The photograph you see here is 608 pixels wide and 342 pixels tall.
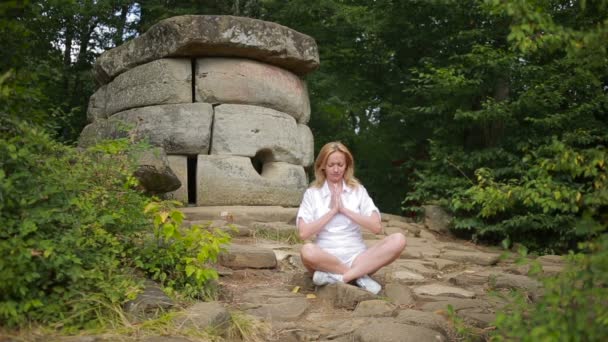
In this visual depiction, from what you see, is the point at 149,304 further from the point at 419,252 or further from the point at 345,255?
the point at 419,252

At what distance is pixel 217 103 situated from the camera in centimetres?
725

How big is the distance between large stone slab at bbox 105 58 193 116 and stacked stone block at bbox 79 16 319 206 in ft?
0.04

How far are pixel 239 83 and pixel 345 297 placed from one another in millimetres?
4247

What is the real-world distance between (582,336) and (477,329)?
4.35 ft

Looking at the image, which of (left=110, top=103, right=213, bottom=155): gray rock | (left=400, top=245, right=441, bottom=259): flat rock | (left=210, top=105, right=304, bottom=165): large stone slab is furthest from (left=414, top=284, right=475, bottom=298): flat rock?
(left=110, top=103, right=213, bottom=155): gray rock

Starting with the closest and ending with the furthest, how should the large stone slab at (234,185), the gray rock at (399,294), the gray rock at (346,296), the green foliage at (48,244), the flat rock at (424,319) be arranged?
the green foliage at (48,244) < the flat rock at (424,319) < the gray rock at (346,296) < the gray rock at (399,294) < the large stone slab at (234,185)

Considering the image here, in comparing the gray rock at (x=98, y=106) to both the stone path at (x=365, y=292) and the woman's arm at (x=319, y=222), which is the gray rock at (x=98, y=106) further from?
the woman's arm at (x=319, y=222)

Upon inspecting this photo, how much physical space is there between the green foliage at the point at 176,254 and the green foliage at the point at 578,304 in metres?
1.90

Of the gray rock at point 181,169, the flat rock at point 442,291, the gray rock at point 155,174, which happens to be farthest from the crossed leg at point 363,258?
the gray rock at point 181,169

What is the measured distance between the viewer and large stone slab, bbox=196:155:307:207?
6.88 meters

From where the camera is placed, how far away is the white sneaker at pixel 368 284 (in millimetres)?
3754

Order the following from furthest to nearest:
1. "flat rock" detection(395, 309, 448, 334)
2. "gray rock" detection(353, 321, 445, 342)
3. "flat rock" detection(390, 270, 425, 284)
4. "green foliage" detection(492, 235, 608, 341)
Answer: "flat rock" detection(390, 270, 425, 284) → "flat rock" detection(395, 309, 448, 334) → "gray rock" detection(353, 321, 445, 342) → "green foliage" detection(492, 235, 608, 341)

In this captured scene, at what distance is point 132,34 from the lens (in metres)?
12.3

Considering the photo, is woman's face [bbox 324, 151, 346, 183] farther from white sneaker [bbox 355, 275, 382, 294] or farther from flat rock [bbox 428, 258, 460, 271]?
flat rock [bbox 428, 258, 460, 271]
